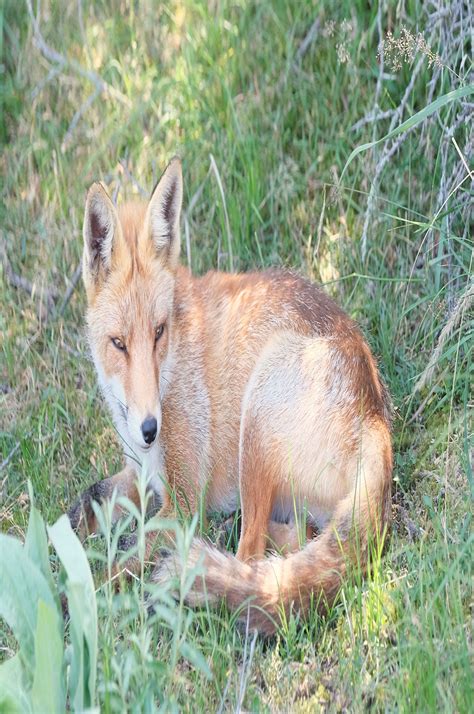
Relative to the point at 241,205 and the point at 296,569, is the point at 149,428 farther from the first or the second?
the point at 241,205

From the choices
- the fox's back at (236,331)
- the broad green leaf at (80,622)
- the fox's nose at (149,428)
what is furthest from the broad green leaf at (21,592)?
the fox's back at (236,331)

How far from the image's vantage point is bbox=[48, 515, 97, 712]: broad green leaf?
10.3 feet

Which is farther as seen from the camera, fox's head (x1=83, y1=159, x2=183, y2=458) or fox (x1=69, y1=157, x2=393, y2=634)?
fox's head (x1=83, y1=159, x2=183, y2=458)

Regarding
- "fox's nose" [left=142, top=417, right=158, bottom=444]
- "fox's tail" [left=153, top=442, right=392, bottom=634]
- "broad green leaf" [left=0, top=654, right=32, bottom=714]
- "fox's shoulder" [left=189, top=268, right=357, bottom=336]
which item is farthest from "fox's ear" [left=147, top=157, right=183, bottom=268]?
"broad green leaf" [left=0, top=654, right=32, bottom=714]

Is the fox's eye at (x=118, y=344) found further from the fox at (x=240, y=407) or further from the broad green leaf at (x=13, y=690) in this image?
the broad green leaf at (x=13, y=690)

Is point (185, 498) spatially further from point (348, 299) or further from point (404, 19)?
point (404, 19)

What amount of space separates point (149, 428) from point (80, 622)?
127cm

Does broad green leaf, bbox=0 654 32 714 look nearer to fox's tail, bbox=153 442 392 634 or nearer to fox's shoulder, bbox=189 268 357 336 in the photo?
fox's tail, bbox=153 442 392 634

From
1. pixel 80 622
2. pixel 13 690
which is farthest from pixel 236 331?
pixel 13 690

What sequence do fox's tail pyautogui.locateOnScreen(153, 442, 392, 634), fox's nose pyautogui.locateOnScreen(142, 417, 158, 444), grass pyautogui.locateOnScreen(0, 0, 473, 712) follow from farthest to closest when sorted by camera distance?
grass pyautogui.locateOnScreen(0, 0, 473, 712)
fox's nose pyautogui.locateOnScreen(142, 417, 158, 444)
fox's tail pyautogui.locateOnScreen(153, 442, 392, 634)

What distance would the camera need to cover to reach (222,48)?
6555 mm

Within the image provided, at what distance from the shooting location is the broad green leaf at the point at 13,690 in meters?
3.00

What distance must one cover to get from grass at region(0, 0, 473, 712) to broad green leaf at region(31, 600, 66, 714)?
854 mm

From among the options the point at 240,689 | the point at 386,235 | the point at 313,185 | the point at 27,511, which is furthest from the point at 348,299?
the point at 240,689
